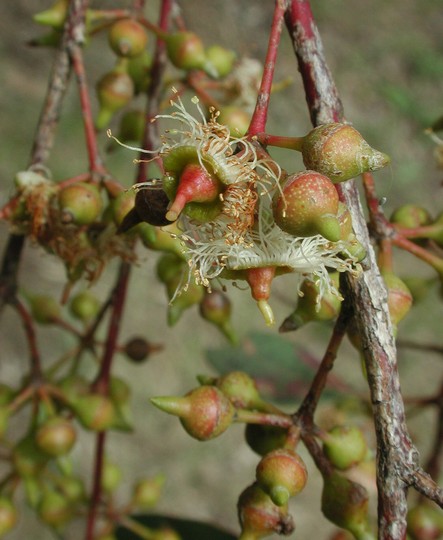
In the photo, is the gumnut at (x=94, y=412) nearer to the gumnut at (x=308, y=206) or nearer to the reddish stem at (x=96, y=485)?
the reddish stem at (x=96, y=485)

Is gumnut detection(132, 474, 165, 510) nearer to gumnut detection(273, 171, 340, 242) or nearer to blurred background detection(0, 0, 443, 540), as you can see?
blurred background detection(0, 0, 443, 540)

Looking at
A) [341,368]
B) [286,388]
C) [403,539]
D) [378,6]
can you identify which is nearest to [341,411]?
[286,388]

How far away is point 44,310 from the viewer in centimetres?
130

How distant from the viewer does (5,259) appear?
110 centimetres

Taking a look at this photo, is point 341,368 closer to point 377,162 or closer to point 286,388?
point 286,388

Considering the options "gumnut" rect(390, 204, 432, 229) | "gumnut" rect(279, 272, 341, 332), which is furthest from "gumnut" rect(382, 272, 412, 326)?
"gumnut" rect(390, 204, 432, 229)

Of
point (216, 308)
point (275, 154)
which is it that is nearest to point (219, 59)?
point (216, 308)

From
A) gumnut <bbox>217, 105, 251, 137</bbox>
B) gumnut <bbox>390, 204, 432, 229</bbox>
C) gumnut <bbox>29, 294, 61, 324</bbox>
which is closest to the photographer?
gumnut <bbox>390, 204, 432, 229</bbox>

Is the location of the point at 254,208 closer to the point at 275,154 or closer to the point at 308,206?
the point at 308,206

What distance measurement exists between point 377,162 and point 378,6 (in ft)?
7.89

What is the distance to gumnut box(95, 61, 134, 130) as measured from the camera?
115 centimetres

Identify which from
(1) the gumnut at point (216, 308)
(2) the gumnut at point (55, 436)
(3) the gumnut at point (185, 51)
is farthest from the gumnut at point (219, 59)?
(2) the gumnut at point (55, 436)

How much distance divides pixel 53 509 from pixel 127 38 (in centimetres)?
73

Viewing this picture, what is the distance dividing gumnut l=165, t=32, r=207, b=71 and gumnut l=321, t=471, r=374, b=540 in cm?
61
